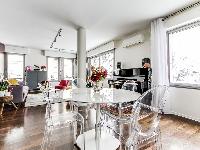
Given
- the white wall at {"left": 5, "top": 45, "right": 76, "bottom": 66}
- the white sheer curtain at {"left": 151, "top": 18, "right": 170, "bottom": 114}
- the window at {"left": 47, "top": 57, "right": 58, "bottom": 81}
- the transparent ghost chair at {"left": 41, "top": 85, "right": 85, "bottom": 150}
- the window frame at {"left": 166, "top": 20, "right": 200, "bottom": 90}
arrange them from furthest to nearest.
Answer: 1. the window at {"left": 47, "top": 57, "right": 58, "bottom": 81}
2. the white wall at {"left": 5, "top": 45, "right": 76, "bottom": 66}
3. the white sheer curtain at {"left": 151, "top": 18, "right": 170, "bottom": 114}
4. the window frame at {"left": 166, "top": 20, "right": 200, "bottom": 90}
5. the transparent ghost chair at {"left": 41, "top": 85, "right": 85, "bottom": 150}

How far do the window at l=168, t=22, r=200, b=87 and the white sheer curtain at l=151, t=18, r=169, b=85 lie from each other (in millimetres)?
268

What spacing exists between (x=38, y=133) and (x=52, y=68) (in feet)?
26.7

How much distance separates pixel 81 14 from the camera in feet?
14.0

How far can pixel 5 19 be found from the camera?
4641mm

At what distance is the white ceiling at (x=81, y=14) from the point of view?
3582 millimetres

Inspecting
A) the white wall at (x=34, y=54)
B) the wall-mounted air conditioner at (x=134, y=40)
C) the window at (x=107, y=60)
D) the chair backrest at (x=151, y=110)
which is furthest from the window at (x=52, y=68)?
the chair backrest at (x=151, y=110)

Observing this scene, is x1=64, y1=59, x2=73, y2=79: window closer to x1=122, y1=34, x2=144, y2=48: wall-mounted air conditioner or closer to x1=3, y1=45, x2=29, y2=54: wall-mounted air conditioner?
x1=3, y1=45, x2=29, y2=54: wall-mounted air conditioner

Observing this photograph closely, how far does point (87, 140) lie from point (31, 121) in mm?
1897

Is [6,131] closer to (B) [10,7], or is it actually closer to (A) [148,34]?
(B) [10,7]

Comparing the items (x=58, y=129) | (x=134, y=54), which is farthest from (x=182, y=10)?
(x=58, y=129)

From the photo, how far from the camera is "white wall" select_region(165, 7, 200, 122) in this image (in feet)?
11.6

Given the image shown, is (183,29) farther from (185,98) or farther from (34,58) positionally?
(34,58)

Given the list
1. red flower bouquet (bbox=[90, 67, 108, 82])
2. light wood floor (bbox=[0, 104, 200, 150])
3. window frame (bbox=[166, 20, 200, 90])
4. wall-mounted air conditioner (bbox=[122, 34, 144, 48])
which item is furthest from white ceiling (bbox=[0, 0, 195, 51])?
light wood floor (bbox=[0, 104, 200, 150])

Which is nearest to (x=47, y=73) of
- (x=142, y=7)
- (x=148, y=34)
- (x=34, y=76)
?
(x=34, y=76)
